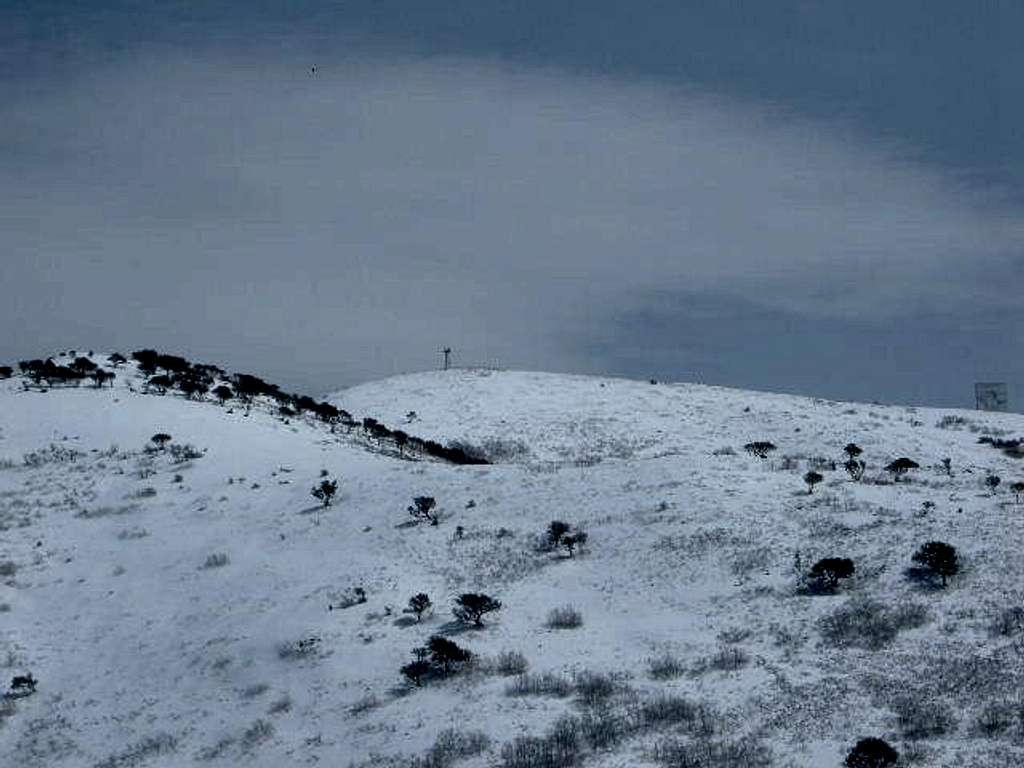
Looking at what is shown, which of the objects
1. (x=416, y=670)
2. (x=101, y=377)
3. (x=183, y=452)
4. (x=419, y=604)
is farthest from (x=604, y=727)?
(x=101, y=377)

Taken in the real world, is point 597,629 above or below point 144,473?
below

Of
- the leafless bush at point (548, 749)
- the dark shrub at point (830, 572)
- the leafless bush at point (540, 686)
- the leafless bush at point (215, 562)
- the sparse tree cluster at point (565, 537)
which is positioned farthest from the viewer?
the leafless bush at point (215, 562)

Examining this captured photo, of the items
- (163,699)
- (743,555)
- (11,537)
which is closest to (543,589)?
(743,555)

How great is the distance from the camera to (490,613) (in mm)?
28922

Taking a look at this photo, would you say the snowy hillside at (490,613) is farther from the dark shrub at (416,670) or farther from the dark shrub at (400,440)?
the dark shrub at (400,440)

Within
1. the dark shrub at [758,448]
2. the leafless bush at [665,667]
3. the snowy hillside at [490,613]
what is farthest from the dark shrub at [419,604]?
the dark shrub at [758,448]

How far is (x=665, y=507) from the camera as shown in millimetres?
34219

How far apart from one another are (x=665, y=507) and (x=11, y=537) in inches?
877

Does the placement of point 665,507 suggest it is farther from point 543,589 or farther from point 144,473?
point 144,473

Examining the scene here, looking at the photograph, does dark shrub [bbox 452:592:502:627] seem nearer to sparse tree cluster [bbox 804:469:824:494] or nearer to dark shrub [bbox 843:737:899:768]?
dark shrub [bbox 843:737:899:768]

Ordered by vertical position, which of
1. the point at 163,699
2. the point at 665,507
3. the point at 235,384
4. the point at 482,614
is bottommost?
the point at 163,699

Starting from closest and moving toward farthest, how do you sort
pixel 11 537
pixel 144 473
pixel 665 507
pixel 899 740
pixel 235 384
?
pixel 899 740 → pixel 665 507 → pixel 11 537 → pixel 144 473 → pixel 235 384

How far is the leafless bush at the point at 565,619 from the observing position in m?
27.8

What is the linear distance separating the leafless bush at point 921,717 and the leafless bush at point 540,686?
6.82m
